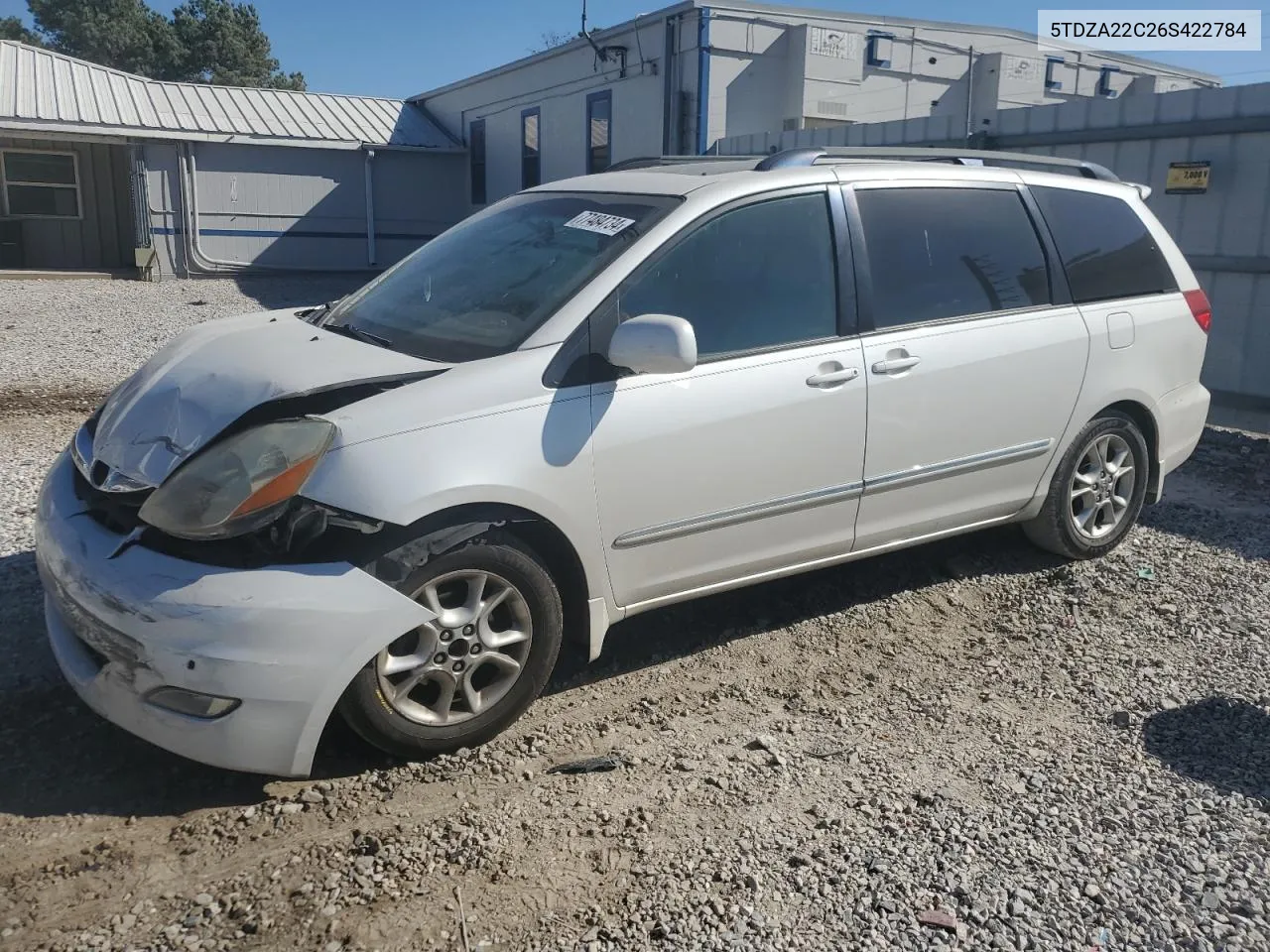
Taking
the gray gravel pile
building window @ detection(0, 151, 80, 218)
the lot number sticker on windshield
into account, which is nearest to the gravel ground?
the lot number sticker on windshield

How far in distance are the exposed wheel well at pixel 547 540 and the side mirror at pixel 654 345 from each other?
1.90 feet

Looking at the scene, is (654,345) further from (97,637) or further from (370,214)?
(370,214)

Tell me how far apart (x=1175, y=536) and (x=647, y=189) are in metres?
3.70

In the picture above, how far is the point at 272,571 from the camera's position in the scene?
2953mm

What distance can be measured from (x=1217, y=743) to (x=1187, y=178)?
6.05 meters

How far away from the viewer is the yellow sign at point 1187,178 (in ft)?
26.7

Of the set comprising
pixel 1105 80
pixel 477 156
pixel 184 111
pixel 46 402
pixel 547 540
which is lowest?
pixel 46 402

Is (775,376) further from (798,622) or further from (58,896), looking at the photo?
(58,896)

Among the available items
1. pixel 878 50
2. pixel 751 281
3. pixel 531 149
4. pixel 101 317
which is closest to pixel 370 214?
pixel 531 149

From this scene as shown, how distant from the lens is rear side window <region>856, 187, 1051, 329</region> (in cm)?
425

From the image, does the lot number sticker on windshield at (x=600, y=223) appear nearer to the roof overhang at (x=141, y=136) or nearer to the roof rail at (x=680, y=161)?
the roof rail at (x=680, y=161)

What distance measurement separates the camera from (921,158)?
15.7 ft

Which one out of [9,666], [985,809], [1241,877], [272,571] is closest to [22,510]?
[9,666]

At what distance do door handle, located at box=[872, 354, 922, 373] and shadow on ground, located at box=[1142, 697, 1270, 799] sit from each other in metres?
1.56
